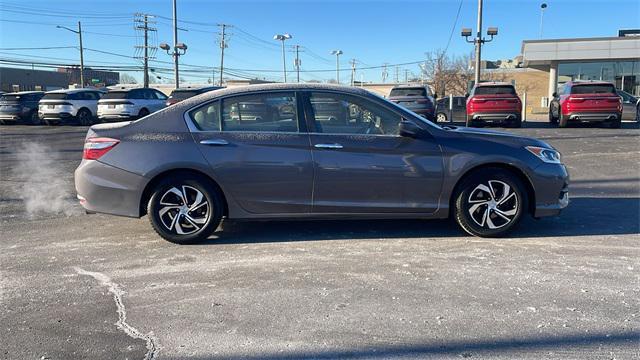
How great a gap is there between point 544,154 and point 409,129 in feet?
4.69

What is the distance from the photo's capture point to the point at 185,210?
521 centimetres

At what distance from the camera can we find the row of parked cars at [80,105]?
21.4 m

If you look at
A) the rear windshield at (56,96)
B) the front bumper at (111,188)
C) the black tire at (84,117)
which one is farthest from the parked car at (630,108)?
the rear windshield at (56,96)

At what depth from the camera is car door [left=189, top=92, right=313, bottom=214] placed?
5.16m

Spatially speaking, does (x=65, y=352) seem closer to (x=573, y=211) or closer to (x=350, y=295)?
(x=350, y=295)

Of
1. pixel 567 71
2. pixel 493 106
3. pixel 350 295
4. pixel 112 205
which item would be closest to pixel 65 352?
pixel 350 295

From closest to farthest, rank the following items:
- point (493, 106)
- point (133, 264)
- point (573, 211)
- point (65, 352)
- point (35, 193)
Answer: point (65, 352)
point (133, 264)
point (573, 211)
point (35, 193)
point (493, 106)

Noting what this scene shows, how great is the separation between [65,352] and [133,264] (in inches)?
63.4

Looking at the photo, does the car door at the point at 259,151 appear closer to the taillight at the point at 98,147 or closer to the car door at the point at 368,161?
the car door at the point at 368,161

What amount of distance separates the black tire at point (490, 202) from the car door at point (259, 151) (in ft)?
5.08

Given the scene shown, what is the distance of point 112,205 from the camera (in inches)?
207

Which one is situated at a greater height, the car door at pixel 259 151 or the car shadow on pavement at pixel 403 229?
the car door at pixel 259 151

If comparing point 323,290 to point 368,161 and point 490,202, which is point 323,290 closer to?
point 368,161

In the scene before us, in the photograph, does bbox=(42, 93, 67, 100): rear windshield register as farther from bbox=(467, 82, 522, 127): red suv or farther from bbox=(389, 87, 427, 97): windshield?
bbox=(467, 82, 522, 127): red suv
